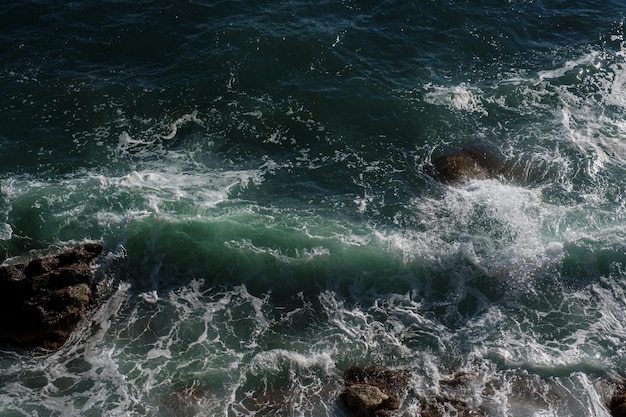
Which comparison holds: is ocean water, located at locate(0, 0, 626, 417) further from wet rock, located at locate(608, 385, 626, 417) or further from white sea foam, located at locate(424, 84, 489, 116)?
wet rock, located at locate(608, 385, 626, 417)

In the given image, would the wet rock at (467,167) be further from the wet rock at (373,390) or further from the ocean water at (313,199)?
the wet rock at (373,390)

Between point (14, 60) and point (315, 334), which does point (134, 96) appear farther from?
point (315, 334)

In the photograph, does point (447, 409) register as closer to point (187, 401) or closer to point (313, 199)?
point (187, 401)

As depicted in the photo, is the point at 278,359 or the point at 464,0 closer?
the point at 278,359

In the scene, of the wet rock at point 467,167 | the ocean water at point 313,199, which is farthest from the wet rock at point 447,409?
the wet rock at point 467,167

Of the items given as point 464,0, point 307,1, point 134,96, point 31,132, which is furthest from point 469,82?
point 31,132

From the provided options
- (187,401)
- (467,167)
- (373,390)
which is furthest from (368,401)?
(467,167)
